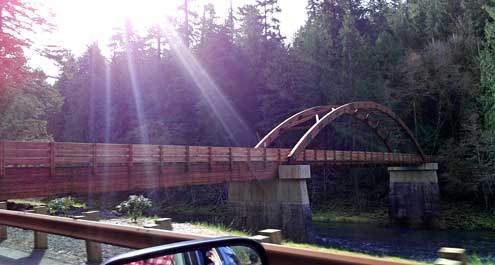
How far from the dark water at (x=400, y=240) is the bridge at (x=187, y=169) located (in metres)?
4.20

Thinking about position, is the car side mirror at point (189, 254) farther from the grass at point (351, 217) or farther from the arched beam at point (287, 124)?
the grass at point (351, 217)

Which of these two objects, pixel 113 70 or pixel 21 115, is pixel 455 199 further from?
pixel 113 70

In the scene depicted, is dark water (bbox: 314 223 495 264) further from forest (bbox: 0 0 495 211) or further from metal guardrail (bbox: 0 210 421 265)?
metal guardrail (bbox: 0 210 421 265)

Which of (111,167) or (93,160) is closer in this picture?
(93,160)

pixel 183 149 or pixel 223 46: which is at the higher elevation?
pixel 223 46

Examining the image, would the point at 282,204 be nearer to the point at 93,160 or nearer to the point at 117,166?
the point at 117,166

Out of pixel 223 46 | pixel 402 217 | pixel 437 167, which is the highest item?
pixel 223 46

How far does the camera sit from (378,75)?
144ft

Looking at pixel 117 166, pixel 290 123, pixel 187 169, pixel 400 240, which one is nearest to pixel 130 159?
pixel 117 166

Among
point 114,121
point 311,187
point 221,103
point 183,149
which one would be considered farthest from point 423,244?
point 114,121

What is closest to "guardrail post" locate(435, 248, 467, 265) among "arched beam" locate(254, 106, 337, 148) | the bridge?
the bridge

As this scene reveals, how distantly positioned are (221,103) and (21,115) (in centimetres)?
2823

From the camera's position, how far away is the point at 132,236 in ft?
13.5

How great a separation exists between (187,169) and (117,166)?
3.28 m
